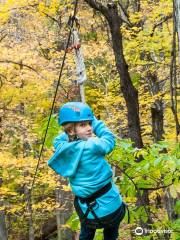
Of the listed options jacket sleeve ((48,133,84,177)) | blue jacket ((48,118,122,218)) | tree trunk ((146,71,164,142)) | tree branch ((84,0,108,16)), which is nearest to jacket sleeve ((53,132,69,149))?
jacket sleeve ((48,133,84,177))

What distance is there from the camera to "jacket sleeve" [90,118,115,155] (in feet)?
7.98

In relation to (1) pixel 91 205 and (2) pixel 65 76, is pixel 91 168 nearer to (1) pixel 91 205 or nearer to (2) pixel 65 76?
(1) pixel 91 205

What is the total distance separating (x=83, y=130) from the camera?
99.7 inches

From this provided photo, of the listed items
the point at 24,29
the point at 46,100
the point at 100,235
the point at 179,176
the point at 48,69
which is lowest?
the point at 100,235

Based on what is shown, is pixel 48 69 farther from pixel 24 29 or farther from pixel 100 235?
pixel 100 235

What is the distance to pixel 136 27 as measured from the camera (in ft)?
33.9

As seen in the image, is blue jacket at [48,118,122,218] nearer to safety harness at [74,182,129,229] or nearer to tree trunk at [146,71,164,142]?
safety harness at [74,182,129,229]

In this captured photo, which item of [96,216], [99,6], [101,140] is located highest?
[99,6]

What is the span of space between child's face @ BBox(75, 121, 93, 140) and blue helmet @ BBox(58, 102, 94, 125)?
0.05 meters

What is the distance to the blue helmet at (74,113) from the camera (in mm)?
2467

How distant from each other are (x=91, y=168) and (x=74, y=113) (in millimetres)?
360

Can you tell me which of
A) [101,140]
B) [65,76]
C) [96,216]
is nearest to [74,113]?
[101,140]

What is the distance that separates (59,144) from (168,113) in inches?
499

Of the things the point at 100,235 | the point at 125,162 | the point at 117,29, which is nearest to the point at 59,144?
the point at 125,162
